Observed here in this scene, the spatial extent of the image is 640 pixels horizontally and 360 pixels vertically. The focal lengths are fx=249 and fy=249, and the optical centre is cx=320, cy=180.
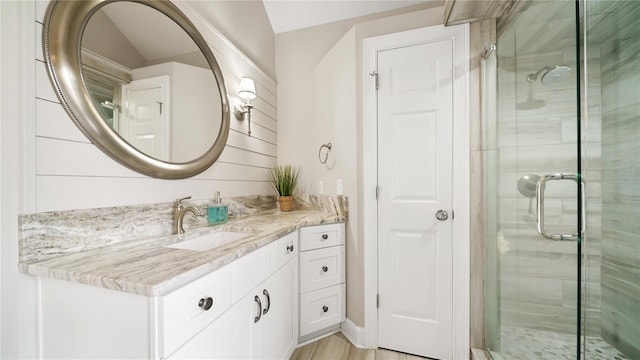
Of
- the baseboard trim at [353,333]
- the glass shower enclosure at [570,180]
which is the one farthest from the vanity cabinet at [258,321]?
the glass shower enclosure at [570,180]

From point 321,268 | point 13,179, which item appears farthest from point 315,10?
point 13,179

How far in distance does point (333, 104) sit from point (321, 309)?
64.1 inches

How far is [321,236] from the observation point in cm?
185

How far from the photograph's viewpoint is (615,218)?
1.40 metres

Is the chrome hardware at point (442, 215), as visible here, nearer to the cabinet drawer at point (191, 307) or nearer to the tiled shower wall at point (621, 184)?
the tiled shower wall at point (621, 184)

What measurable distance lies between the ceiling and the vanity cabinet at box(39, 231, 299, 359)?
227 centimetres

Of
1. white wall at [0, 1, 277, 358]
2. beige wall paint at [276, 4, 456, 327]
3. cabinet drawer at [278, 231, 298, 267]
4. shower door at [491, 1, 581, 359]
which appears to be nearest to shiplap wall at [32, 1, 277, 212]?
white wall at [0, 1, 277, 358]

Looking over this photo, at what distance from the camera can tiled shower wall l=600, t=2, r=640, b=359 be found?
134 centimetres

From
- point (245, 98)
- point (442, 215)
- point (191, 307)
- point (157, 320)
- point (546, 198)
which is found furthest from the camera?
point (245, 98)

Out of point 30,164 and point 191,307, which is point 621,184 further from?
point 30,164

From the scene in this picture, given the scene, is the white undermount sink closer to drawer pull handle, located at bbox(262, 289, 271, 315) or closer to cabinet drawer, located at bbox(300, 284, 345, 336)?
drawer pull handle, located at bbox(262, 289, 271, 315)

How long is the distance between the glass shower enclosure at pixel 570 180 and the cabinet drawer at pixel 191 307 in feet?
5.04

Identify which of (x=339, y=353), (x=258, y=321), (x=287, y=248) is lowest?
(x=339, y=353)

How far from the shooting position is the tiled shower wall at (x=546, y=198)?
133 cm
